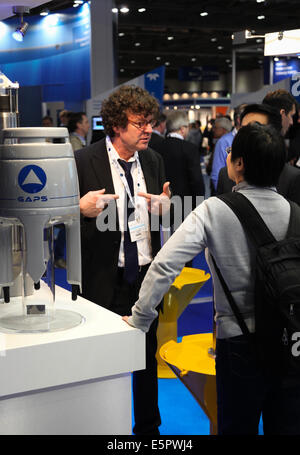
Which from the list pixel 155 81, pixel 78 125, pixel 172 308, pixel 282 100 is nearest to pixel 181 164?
pixel 78 125

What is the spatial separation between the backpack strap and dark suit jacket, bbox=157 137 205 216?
3.91 metres

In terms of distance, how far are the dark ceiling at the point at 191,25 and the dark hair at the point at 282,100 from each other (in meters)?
0.35

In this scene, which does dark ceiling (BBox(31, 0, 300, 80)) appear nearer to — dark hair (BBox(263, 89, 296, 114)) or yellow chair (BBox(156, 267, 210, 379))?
dark hair (BBox(263, 89, 296, 114))

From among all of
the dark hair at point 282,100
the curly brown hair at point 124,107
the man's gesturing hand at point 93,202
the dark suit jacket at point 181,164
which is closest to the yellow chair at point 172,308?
the dark hair at point 282,100

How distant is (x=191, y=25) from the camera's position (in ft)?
39.0

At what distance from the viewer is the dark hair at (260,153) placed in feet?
6.03

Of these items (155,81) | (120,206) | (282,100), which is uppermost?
(155,81)

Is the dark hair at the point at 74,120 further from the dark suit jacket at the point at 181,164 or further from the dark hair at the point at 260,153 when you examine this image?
the dark hair at the point at 260,153

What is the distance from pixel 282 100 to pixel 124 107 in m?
1.19

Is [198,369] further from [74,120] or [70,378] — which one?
[74,120]

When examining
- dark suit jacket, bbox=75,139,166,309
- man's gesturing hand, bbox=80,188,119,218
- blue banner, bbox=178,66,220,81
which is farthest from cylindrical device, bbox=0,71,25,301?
blue banner, bbox=178,66,220,81

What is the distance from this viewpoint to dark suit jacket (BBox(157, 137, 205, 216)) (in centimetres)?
568
